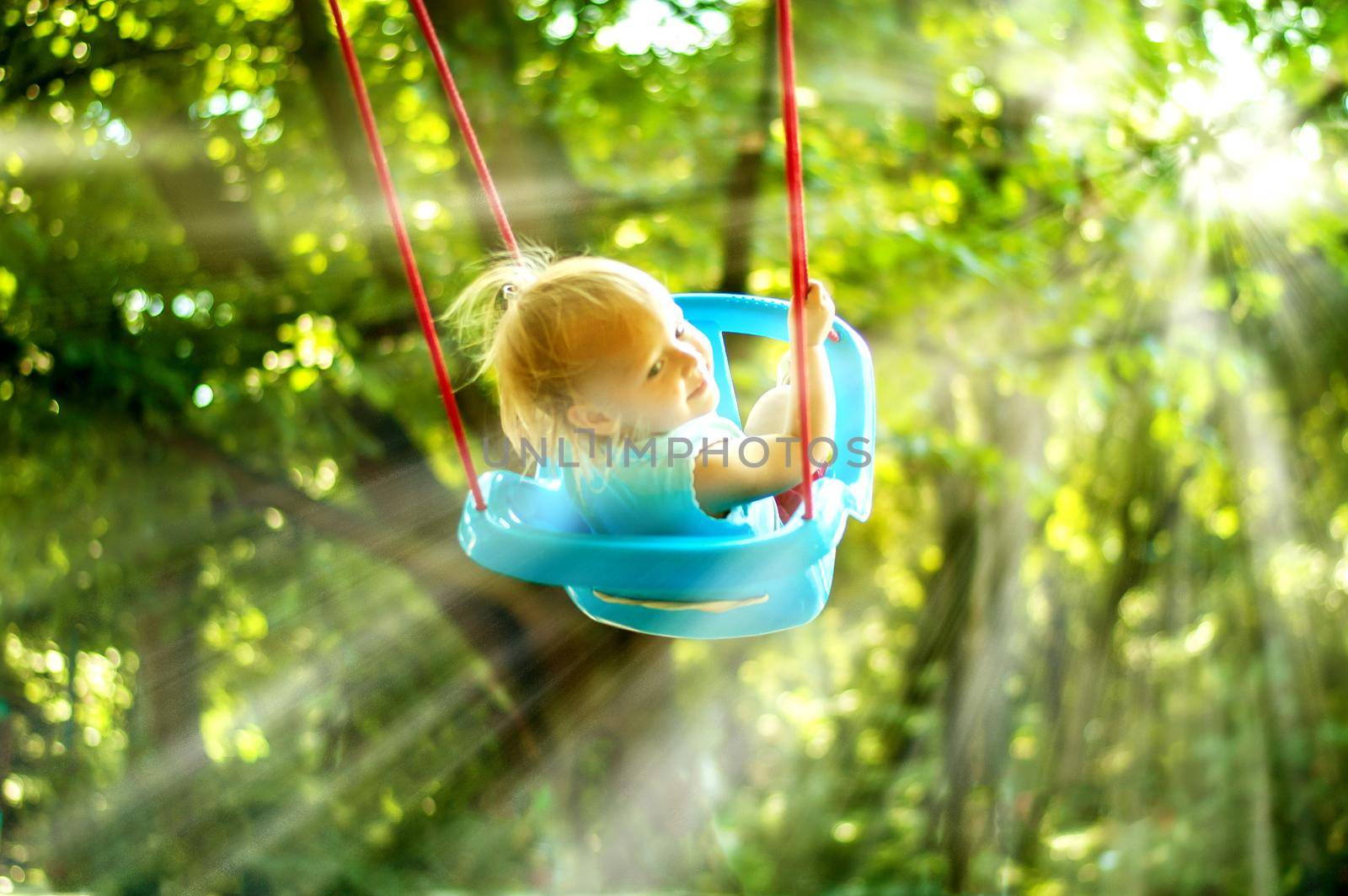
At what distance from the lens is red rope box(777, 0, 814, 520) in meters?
0.91

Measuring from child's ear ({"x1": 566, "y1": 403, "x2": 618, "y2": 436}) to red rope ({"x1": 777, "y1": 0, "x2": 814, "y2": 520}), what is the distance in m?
0.17

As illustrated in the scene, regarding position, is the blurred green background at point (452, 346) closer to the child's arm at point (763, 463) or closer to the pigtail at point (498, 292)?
the pigtail at point (498, 292)

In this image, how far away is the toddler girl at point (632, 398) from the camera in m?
1.00

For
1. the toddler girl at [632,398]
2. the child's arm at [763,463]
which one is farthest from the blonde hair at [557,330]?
the child's arm at [763,463]

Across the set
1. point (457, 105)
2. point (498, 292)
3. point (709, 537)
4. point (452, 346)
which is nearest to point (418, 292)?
point (498, 292)

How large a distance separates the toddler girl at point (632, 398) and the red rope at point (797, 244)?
34mm

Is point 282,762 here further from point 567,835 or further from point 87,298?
point 87,298

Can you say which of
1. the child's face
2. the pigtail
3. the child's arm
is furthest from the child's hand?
the pigtail

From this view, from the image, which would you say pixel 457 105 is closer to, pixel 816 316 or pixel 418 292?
pixel 418 292

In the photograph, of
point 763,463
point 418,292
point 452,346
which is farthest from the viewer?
point 452,346

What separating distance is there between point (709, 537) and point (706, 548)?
0.25 feet

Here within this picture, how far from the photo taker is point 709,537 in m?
1.04

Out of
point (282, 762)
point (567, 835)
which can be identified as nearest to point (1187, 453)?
point (567, 835)

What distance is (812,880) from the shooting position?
484 centimetres
